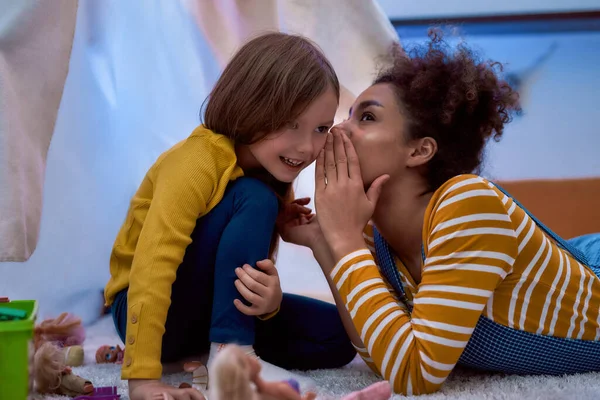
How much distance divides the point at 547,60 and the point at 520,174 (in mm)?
399

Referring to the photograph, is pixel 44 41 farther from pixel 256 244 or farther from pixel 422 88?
pixel 422 88

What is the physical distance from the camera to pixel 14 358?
26.8 inches

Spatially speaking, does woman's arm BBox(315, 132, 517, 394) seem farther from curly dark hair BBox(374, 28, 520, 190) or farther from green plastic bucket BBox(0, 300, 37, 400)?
green plastic bucket BBox(0, 300, 37, 400)

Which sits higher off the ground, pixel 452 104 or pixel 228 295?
pixel 452 104

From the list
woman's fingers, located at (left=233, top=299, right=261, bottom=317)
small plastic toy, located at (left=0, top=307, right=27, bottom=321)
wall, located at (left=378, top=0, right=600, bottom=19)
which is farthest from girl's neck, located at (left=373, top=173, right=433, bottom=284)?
wall, located at (left=378, top=0, right=600, bottom=19)

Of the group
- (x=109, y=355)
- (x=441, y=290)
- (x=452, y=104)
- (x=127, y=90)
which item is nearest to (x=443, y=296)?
(x=441, y=290)

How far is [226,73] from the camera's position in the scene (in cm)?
101

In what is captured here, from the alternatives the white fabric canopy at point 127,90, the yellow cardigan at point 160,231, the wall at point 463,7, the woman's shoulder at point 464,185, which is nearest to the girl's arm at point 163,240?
the yellow cardigan at point 160,231

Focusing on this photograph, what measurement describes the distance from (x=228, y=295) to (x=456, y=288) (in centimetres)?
30

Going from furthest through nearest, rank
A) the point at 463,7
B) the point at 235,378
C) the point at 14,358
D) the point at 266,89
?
the point at 463,7, the point at 266,89, the point at 14,358, the point at 235,378

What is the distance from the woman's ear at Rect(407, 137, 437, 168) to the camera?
40.8 inches

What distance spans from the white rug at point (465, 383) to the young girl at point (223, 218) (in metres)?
0.07

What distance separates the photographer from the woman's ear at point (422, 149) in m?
1.04

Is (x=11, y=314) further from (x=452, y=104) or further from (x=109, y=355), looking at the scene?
(x=452, y=104)
